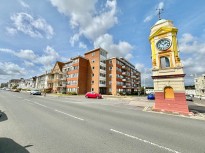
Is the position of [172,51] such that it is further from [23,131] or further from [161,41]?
[23,131]

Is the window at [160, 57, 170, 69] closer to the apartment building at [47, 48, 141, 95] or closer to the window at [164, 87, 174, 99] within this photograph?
the window at [164, 87, 174, 99]

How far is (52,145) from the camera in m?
4.80

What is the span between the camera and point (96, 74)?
53.0 metres

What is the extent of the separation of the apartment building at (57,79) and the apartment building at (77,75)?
17.0 ft

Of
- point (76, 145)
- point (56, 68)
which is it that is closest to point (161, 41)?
point (76, 145)

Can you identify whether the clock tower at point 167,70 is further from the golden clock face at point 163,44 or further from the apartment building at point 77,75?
the apartment building at point 77,75

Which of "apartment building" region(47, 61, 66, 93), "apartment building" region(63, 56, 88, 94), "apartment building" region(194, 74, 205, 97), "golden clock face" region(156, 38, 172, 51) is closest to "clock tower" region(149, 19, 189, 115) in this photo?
"golden clock face" region(156, 38, 172, 51)

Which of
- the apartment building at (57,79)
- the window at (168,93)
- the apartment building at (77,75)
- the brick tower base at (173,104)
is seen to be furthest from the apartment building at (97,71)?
the window at (168,93)

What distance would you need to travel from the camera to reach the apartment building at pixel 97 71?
52250 mm

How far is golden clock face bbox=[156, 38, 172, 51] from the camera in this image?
15348mm

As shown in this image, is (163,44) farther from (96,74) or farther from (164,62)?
(96,74)

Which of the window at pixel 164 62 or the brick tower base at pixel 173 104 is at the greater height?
the window at pixel 164 62

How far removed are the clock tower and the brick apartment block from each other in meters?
36.0

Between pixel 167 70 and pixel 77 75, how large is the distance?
42.4 metres
